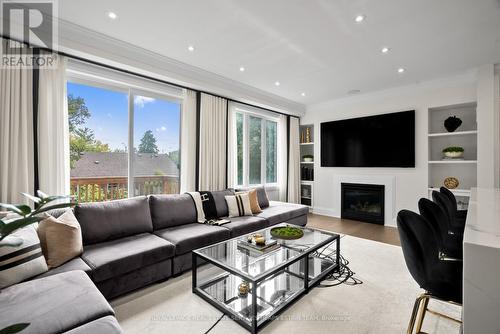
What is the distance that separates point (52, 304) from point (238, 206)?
260 centimetres

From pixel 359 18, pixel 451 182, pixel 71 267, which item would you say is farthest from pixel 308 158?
pixel 71 267

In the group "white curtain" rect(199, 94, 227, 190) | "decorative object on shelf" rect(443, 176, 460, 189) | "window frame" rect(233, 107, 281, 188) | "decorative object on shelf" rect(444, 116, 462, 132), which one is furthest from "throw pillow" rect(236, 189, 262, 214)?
"decorative object on shelf" rect(444, 116, 462, 132)

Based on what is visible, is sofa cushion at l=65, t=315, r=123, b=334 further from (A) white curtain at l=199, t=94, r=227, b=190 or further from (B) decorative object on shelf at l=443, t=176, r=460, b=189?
(B) decorative object on shelf at l=443, t=176, r=460, b=189

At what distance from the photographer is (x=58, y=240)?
1999 millimetres

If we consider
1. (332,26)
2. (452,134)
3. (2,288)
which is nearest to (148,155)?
(2,288)

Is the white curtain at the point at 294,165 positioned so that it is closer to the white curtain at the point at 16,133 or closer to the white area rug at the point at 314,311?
the white area rug at the point at 314,311

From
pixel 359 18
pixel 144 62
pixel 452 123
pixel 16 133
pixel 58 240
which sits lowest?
pixel 58 240

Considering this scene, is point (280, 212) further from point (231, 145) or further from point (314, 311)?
point (314, 311)

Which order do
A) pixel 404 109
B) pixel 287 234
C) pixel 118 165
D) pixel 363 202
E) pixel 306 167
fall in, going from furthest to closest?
pixel 306 167
pixel 363 202
pixel 404 109
pixel 118 165
pixel 287 234

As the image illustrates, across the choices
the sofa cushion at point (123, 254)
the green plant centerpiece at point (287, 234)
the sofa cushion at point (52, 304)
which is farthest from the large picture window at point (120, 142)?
the green plant centerpiece at point (287, 234)

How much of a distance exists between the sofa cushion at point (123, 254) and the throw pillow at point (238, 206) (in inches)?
52.9

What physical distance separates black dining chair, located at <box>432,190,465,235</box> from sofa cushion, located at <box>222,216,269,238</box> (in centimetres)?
213

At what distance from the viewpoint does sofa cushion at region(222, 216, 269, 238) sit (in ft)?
10.3

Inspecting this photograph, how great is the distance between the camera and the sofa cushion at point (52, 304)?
1248 mm
